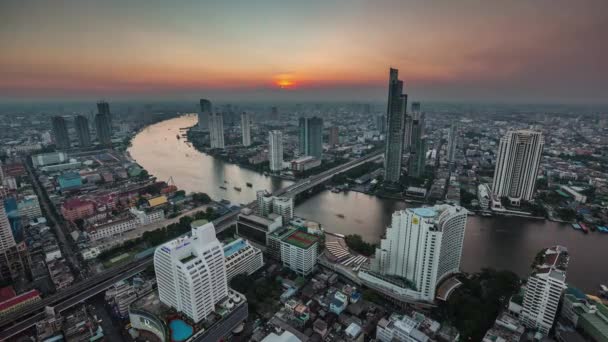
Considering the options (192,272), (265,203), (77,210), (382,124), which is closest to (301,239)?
(265,203)

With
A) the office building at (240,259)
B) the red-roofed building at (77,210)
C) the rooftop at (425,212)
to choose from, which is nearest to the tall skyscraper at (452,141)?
the rooftop at (425,212)

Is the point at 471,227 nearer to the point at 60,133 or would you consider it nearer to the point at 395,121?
the point at 395,121

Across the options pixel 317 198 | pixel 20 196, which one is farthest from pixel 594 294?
pixel 20 196

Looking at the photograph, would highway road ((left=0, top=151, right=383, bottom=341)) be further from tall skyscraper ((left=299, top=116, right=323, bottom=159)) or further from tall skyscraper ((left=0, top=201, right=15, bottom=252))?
tall skyscraper ((left=299, top=116, right=323, bottom=159))

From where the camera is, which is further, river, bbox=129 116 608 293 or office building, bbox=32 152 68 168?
office building, bbox=32 152 68 168

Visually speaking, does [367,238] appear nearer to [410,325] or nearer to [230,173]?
[410,325]

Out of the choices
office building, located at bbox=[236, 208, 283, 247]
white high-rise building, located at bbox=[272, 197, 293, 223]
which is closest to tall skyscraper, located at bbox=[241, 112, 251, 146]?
white high-rise building, located at bbox=[272, 197, 293, 223]
